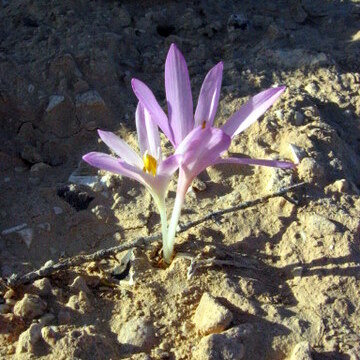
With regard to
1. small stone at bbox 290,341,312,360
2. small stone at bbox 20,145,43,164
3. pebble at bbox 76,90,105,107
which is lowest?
small stone at bbox 290,341,312,360

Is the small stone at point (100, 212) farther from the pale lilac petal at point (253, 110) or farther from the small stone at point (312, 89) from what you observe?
the small stone at point (312, 89)

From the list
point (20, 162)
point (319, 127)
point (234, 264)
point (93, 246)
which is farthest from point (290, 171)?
point (20, 162)

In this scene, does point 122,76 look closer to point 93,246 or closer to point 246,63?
point 246,63

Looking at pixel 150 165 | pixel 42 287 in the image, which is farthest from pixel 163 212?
pixel 42 287

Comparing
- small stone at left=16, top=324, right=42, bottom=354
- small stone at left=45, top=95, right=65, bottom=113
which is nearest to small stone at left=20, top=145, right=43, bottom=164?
small stone at left=45, top=95, right=65, bottom=113

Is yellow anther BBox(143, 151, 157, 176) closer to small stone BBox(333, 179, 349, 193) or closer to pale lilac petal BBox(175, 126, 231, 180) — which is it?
pale lilac petal BBox(175, 126, 231, 180)

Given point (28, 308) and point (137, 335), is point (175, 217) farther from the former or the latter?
point (28, 308)
